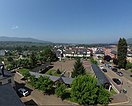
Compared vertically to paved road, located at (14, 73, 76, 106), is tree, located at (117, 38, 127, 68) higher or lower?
higher

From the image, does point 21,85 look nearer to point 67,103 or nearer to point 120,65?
point 67,103

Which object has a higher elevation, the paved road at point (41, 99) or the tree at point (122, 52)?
the tree at point (122, 52)

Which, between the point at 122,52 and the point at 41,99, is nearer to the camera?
the point at 41,99

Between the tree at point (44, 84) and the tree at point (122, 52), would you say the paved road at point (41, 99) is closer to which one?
the tree at point (44, 84)

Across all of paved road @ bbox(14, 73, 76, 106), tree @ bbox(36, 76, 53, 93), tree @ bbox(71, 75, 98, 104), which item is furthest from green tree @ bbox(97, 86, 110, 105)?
tree @ bbox(36, 76, 53, 93)

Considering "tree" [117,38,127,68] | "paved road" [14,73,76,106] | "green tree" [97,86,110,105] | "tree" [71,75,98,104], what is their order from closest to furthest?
1. "tree" [71,75,98,104]
2. "green tree" [97,86,110,105]
3. "paved road" [14,73,76,106]
4. "tree" [117,38,127,68]

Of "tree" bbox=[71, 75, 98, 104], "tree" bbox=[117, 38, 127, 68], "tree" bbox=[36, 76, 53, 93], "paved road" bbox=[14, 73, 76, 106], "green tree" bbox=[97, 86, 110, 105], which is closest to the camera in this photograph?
"tree" bbox=[71, 75, 98, 104]

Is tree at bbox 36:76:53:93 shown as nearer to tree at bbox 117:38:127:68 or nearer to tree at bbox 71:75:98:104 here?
tree at bbox 71:75:98:104

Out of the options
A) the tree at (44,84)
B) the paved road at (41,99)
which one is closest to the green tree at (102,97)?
the paved road at (41,99)

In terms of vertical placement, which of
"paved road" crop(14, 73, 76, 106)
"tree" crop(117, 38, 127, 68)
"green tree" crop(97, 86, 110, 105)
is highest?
"tree" crop(117, 38, 127, 68)

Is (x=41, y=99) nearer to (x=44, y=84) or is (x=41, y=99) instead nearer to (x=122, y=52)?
(x=44, y=84)

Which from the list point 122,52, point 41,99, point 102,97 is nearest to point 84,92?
point 102,97
